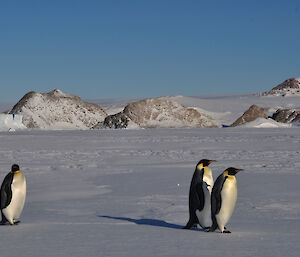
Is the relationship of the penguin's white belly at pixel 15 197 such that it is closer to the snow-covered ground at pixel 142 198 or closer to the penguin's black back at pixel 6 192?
the penguin's black back at pixel 6 192

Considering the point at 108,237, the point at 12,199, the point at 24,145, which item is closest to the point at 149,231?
the point at 108,237

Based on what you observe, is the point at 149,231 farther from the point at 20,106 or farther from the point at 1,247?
the point at 20,106

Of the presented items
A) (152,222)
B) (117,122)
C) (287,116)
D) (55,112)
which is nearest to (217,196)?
(152,222)

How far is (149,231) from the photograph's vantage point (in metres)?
5.00

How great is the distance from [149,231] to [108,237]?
0.49m

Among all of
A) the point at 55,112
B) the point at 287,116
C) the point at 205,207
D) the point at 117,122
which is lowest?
the point at 205,207

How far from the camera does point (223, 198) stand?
5.13 m

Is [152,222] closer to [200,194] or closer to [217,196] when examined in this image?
[200,194]

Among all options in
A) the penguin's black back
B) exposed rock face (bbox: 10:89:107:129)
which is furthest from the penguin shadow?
exposed rock face (bbox: 10:89:107:129)

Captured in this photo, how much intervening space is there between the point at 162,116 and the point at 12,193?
33.3 meters

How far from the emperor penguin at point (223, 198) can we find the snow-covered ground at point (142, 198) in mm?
202

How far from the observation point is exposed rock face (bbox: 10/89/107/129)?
36.4 meters

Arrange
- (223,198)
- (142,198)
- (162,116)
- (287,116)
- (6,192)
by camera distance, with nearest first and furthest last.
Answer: (223,198)
(6,192)
(142,198)
(162,116)
(287,116)

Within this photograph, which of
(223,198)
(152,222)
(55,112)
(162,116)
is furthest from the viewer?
(162,116)
